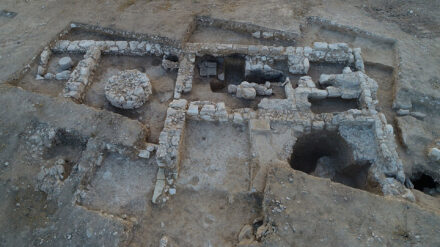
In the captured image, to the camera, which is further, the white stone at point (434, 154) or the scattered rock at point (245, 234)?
the white stone at point (434, 154)

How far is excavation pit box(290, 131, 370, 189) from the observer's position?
674 centimetres

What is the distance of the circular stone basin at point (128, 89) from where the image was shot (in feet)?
23.7

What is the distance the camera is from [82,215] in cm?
549

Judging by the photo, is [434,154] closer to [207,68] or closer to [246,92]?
[246,92]

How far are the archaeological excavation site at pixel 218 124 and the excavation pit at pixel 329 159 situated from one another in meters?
0.04

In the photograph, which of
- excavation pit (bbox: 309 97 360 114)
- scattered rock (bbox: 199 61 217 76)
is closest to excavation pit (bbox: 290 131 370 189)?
excavation pit (bbox: 309 97 360 114)

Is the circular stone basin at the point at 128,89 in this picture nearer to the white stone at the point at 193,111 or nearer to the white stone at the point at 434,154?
the white stone at the point at 193,111

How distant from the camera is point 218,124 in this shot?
22.7 feet

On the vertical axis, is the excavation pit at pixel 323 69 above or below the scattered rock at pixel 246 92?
above

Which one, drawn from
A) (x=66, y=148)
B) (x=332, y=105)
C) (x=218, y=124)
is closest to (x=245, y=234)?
(x=218, y=124)

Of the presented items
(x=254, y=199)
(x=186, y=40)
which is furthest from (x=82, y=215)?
(x=186, y=40)

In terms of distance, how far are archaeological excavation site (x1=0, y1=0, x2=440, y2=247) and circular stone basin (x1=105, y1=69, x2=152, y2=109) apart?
0.13 ft

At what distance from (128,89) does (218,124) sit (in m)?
2.30

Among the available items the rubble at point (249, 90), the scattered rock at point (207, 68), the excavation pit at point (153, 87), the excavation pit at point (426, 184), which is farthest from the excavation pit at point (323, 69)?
the excavation pit at point (153, 87)
